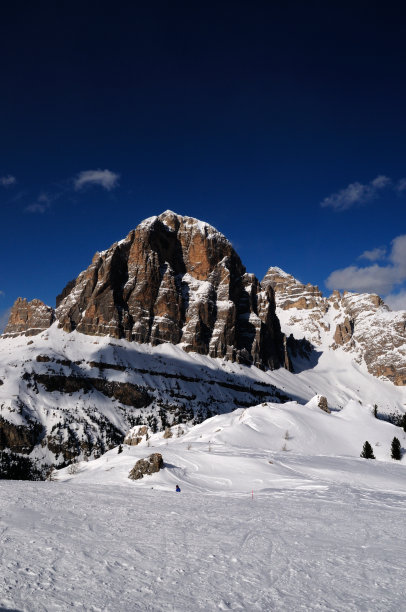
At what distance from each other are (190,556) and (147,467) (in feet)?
93.2

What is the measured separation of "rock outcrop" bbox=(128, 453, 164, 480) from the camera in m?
40.3

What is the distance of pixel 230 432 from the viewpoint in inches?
2410

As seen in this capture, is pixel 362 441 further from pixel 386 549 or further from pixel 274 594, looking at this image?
pixel 274 594

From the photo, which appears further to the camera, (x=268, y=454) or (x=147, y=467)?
(x=268, y=454)

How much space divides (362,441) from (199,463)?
30792 millimetres

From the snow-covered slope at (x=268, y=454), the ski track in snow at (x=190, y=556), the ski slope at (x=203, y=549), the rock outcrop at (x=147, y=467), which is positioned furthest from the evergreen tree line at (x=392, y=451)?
the ski track in snow at (x=190, y=556)

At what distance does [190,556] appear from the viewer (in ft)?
44.8

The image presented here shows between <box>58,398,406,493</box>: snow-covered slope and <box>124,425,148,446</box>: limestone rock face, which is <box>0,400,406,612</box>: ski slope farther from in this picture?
<box>124,425,148,446</box>: limestone rock face

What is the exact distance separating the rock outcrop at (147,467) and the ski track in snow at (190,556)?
17.7 metres

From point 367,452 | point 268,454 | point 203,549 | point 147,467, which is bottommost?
point 147,467

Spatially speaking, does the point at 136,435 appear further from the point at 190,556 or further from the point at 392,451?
the point at 190,556

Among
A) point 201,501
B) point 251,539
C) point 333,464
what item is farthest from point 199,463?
point 251,539

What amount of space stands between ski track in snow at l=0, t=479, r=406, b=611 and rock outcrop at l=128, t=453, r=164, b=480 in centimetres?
1773

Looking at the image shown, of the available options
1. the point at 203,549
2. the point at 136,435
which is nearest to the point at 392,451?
the point at 203,549
